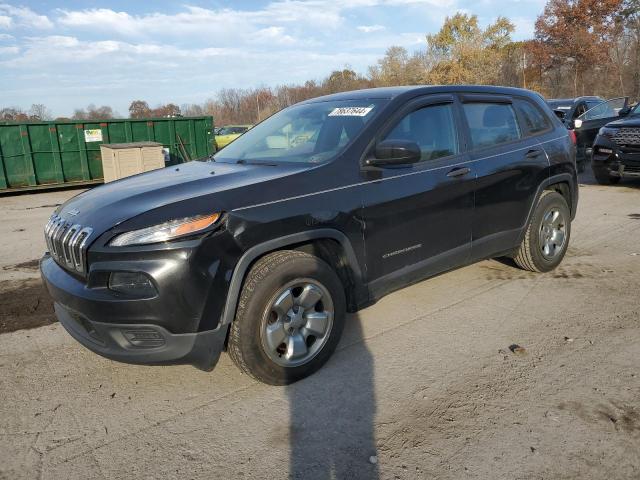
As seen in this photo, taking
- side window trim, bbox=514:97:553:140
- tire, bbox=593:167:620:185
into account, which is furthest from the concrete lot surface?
tire, bbox=593:167:620:185

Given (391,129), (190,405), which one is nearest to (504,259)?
(391,129)

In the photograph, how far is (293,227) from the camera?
305 centimetres

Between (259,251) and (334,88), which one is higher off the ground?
(334,88)

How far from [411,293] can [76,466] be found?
306 centimetres

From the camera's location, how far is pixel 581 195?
31.2ft

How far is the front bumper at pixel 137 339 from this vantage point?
2.73 m

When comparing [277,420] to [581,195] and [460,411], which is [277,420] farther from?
[581,195]

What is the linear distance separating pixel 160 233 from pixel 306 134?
160cm

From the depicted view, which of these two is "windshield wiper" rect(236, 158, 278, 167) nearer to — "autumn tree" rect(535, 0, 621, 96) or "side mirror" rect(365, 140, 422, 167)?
"side mirror" rect(365, 140, 422, 167)

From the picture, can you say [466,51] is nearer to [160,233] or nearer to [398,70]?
[398,70]

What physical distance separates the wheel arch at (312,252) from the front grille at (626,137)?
8086mm

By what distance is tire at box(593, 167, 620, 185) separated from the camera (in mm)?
10125

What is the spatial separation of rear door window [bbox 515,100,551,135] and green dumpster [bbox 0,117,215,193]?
31.0 ft

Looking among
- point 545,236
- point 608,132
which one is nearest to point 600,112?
point 608,132
